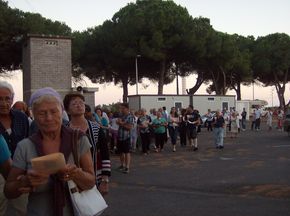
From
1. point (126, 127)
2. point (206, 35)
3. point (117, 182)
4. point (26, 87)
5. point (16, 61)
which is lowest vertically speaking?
point (117, 182)

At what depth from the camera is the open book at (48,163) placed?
2357mm

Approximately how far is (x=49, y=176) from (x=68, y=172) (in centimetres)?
14

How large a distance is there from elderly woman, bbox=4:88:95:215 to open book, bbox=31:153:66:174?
9 cm

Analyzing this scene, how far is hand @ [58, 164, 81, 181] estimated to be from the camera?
8.17ft

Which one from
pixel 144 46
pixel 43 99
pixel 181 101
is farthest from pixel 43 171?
pixel 144 46

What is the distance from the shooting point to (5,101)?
3.89m

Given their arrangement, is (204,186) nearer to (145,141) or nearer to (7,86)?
(7,86)

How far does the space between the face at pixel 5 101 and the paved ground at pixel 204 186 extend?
3.54 meters

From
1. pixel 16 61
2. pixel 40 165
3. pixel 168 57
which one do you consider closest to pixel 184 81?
pixel 168 57

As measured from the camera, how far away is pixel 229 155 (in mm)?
15594

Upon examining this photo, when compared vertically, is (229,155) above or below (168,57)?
below

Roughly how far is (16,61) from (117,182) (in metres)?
33.1

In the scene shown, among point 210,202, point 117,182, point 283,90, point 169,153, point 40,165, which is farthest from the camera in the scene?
point 283,90

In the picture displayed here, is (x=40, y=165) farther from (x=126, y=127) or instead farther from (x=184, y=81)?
(x=184, y=81)
